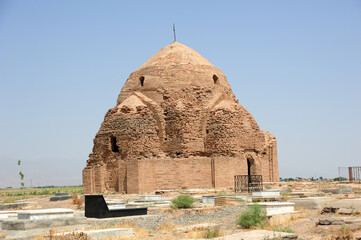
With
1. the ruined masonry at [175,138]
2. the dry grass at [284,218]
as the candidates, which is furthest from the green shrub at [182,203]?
the ruined masonry at [175,138]

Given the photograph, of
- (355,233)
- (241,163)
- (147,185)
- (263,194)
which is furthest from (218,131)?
(355,233)

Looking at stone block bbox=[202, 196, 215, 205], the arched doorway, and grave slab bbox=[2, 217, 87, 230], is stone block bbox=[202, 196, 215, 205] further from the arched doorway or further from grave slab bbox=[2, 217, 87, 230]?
the arched doorway

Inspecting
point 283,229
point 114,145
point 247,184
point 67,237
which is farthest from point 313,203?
point 114,145

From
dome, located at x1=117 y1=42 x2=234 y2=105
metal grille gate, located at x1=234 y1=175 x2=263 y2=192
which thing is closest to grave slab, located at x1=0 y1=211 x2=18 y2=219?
metal grille gate, located at x1=234 y1=175 x2=263 y2=192

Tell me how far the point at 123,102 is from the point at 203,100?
504 centimetres

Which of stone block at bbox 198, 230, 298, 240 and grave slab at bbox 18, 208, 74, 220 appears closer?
stone block at bbox 198, 230, 298, 240

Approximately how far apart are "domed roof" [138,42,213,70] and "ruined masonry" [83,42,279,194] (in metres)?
0.12

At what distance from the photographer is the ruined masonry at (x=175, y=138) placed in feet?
87.8

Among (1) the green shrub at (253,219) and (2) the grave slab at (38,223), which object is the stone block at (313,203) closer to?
(1) the green shrub at (253,219)

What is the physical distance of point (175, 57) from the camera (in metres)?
30.5

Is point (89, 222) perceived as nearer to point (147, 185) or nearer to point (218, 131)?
point (147, 185)

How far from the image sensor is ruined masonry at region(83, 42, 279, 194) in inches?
1053

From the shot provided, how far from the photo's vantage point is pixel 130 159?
26.5 m

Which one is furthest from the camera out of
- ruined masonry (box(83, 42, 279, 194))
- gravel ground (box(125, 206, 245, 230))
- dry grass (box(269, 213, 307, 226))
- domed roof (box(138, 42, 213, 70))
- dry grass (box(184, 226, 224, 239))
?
domed roof (box(138, 42, 213, 70))
